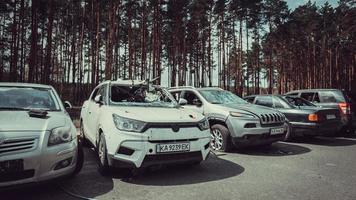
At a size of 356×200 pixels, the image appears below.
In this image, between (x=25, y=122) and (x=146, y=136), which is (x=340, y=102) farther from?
(x=25, y=122)

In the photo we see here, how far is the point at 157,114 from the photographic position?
5.09 metres

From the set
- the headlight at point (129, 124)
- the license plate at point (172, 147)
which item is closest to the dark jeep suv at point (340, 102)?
the license plate at point (172, 147)

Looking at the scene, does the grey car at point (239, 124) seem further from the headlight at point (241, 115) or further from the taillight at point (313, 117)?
the taillight at point (313, 117)

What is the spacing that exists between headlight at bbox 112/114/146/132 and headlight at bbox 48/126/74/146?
2.55 feet

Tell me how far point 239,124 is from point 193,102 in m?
1.81

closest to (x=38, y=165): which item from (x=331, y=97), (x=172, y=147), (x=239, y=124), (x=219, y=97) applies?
(x=172, y=147)

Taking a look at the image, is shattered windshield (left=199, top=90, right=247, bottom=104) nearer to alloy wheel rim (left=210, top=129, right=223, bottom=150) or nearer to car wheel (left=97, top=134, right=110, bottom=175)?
alloy wheel rim (left=210, top=129, right=223, bottom=150)

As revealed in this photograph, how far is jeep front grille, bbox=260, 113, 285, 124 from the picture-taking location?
709 cm

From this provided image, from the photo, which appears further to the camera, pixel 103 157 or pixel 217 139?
pixel 217 139

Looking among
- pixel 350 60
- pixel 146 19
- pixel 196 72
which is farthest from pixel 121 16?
pixel 350 60

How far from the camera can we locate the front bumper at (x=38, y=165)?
3518mm

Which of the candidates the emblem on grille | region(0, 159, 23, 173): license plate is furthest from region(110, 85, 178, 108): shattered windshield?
region(0, 159, 23, 173): license plate

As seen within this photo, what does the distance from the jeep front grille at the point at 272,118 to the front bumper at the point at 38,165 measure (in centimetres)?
474

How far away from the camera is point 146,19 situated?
31.1 meters
